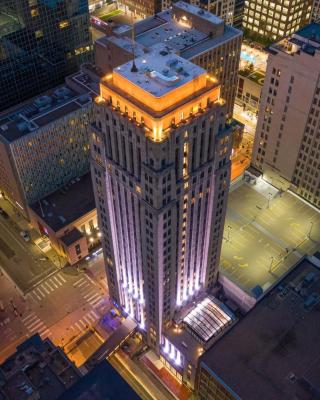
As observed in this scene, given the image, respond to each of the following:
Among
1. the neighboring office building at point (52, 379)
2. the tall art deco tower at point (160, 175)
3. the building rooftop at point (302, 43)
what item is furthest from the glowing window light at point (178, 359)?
the building rooftop at point (302, 43)

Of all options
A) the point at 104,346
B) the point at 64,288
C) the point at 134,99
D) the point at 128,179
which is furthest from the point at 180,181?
the point at 64,288

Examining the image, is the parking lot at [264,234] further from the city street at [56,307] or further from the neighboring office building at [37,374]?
the neighboring office building at [37,374]

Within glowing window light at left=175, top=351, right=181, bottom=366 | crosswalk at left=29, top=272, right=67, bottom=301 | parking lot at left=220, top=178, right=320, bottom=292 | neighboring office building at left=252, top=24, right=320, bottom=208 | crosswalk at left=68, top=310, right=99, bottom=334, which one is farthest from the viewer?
crosswalk at left=29, top=272, right=67, bottom=301

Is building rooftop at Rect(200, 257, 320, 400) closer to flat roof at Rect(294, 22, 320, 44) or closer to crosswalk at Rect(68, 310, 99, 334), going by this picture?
crosswalk at Rect(68, 310, 99, 334)

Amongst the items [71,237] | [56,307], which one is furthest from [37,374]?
[71,237]

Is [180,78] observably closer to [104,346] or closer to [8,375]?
[8,375]

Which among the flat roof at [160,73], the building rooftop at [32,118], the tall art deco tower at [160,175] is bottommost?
the building rooftop at [32,118]

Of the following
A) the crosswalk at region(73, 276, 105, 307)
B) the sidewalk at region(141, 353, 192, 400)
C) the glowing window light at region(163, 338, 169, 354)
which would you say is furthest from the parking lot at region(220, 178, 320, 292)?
the crosswalk at region(73, 276, 105, 307)
